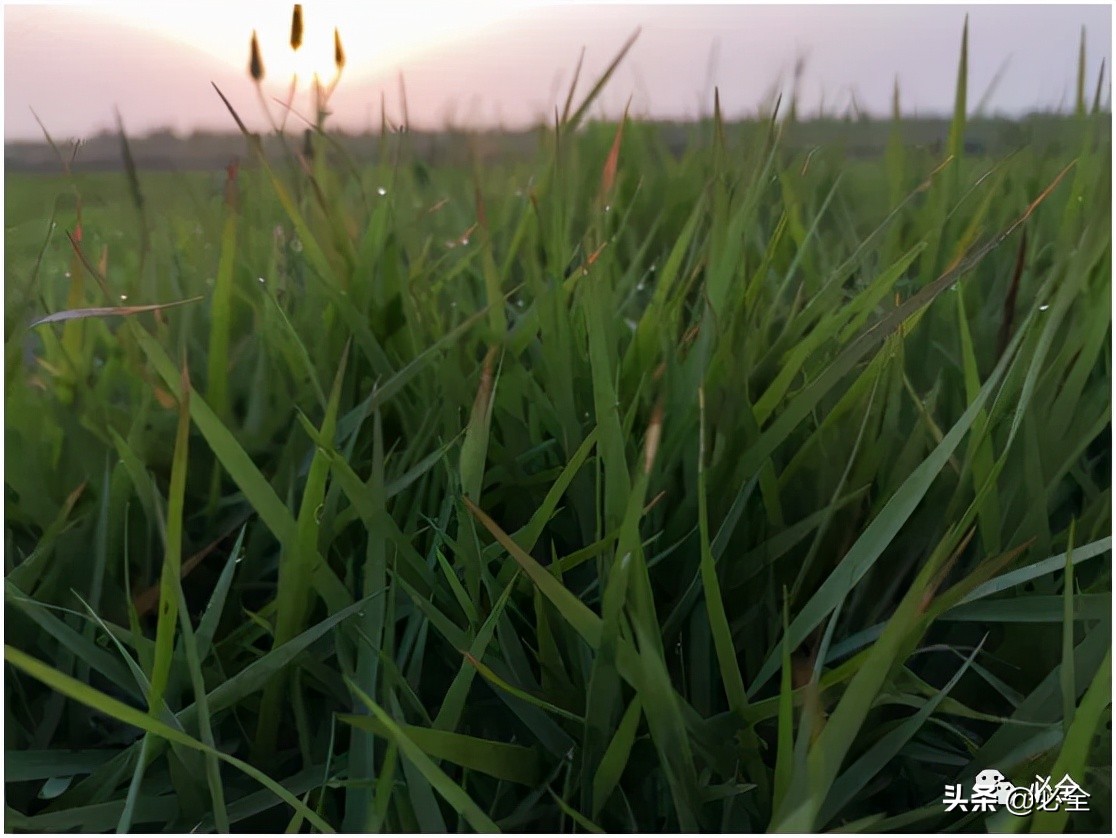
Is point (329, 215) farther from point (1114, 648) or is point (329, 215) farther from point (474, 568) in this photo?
point (1114, 648)

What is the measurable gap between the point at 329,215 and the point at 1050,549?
17.9 inches

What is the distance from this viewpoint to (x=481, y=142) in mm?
690

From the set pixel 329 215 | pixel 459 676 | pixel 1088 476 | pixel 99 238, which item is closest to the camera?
pixel 459 676

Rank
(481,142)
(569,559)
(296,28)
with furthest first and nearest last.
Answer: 1. (481,142)
2. (296,28)
3. (569,559)

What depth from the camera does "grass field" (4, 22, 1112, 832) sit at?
1.03 ft

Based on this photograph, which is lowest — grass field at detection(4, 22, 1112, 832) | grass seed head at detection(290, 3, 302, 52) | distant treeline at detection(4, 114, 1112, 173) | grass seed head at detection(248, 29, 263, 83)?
grass field at detection(4, 22, 1112, 832)

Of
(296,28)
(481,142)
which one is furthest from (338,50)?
(481,142)

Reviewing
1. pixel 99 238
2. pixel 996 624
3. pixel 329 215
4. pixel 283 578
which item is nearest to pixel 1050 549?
pixel 996 624

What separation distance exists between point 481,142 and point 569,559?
46 centimetres

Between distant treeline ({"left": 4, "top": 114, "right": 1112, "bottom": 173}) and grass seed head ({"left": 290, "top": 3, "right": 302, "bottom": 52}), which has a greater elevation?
grass seed head ({"left": 290, "top": 3, "right": 302, "bottom": 52})

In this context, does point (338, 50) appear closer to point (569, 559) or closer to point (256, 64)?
point (256, 64)

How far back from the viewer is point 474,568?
0.34m

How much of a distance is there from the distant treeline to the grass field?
2cm

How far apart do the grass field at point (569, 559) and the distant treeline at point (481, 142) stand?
22mm
